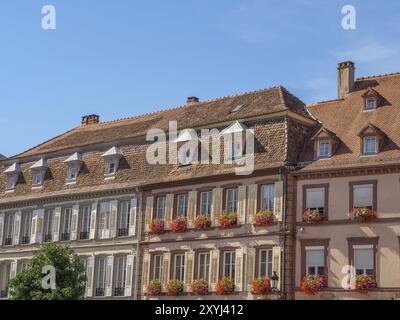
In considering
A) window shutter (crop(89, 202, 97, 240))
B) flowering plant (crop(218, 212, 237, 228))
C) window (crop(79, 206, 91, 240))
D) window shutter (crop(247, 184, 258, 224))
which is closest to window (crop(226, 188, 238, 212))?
flowering plant (crop(218, 212, 237, 228))

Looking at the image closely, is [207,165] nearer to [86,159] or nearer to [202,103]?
[202,103]

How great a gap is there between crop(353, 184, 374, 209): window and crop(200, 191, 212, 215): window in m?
8.12

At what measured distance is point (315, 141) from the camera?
3953cm

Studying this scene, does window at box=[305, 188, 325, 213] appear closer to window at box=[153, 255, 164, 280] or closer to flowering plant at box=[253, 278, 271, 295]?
flowering plant at box=[253, 278, 271, 295]

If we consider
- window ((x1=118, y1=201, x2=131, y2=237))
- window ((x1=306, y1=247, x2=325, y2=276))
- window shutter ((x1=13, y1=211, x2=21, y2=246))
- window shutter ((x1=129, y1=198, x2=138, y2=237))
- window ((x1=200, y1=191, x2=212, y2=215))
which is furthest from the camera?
window shutter ((x1=13, y1=211, x2=21, y2=246))

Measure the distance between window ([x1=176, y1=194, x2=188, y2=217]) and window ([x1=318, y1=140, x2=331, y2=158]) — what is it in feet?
25.6

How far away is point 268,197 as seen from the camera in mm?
39438

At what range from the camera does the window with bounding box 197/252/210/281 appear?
134ft

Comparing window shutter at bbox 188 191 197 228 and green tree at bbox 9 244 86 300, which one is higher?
window shutter at bbox 188 191 197 228

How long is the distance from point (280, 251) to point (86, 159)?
1639cm

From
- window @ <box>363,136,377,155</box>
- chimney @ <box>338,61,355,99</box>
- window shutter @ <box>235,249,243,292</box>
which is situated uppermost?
chimney @ <box>338,61,355,99</box>

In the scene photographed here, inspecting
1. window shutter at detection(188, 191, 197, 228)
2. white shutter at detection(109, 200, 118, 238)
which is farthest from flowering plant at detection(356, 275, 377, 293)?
white shutter at detection(109, 200, 118, 238)

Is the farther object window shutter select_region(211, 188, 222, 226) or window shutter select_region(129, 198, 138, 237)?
window shutter select_region(129, 198, 138, 237)

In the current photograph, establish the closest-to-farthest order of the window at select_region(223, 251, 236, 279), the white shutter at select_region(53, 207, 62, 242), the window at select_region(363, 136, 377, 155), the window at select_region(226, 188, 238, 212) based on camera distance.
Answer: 1. the window at select_region(363, 136, 377, 155)
2. the window at select_region(223, 251, 236, 279)
3. the window at select_region(226, 188, 238, 212)
4. the white shutter at select_region(53, 207, 62, 242)
